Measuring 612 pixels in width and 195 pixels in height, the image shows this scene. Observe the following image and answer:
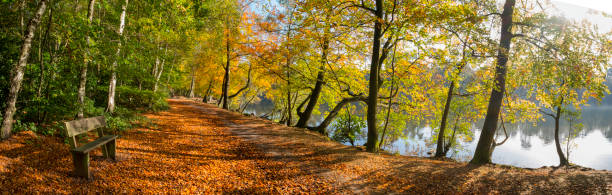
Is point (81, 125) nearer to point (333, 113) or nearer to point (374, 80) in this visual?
point (374, 80)

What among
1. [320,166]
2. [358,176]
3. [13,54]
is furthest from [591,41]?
[13,54]

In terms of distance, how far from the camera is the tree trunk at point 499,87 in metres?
8.46

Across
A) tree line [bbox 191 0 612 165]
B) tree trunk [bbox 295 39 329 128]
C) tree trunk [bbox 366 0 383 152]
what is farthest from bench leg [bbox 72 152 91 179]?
tree trunk [bbox 295 39 329 128]

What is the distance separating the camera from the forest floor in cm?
407

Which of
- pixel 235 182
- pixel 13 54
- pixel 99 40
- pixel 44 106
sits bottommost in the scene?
pixel 235 182

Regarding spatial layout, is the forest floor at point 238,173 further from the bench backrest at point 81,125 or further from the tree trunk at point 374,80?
the tree trunk at point 374,80

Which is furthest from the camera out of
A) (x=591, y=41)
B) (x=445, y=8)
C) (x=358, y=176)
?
(x=445, y=8)

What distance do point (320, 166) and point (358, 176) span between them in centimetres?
97

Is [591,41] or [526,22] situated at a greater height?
[526,22]

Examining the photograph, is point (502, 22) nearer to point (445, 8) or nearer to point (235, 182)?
point (445, 8)

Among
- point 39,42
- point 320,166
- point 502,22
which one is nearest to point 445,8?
point 502,22

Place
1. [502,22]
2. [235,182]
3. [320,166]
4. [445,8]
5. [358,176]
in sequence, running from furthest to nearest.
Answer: [502,22], [445,8], [320,166], [358,176], [235,182]

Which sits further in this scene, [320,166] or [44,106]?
[320,166]

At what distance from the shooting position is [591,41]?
22.5 feet
